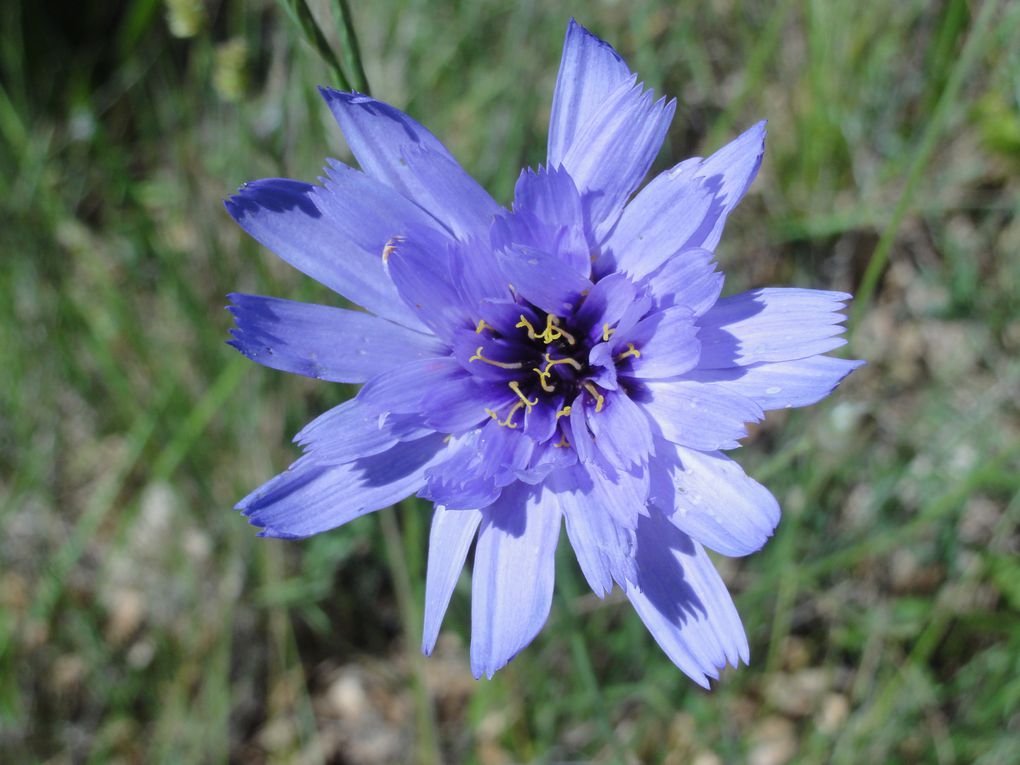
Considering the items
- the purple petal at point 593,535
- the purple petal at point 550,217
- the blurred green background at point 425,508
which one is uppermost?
the purple petal at point 550,217

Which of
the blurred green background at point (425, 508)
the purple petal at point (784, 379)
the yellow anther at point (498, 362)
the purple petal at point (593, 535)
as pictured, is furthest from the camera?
the blurred green background at point (425, 508)

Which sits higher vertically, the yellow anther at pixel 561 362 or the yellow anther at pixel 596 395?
the yellow anther at pixel 561 362

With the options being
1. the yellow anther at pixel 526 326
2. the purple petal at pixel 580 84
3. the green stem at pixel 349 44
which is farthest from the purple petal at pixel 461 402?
the green stem at pixel 349 44

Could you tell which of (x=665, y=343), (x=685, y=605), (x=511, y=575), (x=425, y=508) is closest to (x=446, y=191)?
(x=665, y=343)

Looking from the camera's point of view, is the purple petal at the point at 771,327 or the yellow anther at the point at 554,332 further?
the yellow anther at the point at 554,332

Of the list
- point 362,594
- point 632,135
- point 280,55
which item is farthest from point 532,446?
point 280,55

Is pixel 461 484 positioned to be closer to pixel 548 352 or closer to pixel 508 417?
pixel 508 417

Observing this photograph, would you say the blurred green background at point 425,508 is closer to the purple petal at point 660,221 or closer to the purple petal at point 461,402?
the purple petal at point 461,402

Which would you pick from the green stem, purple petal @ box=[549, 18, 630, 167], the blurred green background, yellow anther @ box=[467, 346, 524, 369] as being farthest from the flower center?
the blurred green background
